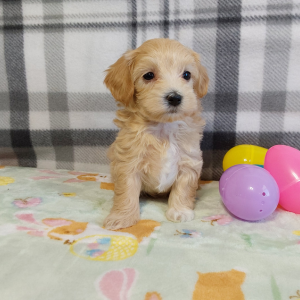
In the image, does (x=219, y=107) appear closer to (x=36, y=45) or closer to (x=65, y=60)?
(x=65, y=60)

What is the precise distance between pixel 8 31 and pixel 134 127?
5.12 feet

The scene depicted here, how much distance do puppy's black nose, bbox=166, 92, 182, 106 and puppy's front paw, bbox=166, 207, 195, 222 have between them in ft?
1.97

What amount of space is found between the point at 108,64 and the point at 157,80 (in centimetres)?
88

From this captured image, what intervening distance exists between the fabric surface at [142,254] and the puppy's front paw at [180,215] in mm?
41

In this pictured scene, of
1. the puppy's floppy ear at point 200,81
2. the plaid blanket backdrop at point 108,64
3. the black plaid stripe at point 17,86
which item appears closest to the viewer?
the puppy's floppy ear at point 200,81

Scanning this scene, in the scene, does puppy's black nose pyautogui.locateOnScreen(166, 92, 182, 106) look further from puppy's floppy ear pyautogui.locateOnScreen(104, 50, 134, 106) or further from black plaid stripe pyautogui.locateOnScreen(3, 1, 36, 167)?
black plaid stripe pyautogui.locateOnScreen(3, 1, 36, 167)

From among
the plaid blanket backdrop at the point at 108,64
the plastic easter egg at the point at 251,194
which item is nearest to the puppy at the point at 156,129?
the plastic easter egg at the point at 251,194

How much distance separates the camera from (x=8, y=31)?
251 cm

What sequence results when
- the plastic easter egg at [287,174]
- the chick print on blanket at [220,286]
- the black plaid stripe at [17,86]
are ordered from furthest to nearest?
1. the black plaid stripe at [17,86]
2. the plastic easter egg at [287,174]
3. the chick print on blanket at [220,286]

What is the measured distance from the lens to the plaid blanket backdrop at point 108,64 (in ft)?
7.38

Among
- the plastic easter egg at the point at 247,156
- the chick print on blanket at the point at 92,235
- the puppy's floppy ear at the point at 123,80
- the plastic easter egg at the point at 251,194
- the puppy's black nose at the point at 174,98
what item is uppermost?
the puppy's floppy ear at the point at 123,80

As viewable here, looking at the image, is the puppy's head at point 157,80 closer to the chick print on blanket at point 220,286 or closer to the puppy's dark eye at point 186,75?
the puppy's dark eye at point 186,75

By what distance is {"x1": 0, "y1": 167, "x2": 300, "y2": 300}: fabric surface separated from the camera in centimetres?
108

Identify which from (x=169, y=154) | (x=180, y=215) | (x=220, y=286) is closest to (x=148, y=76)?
(x=169, y=154)
